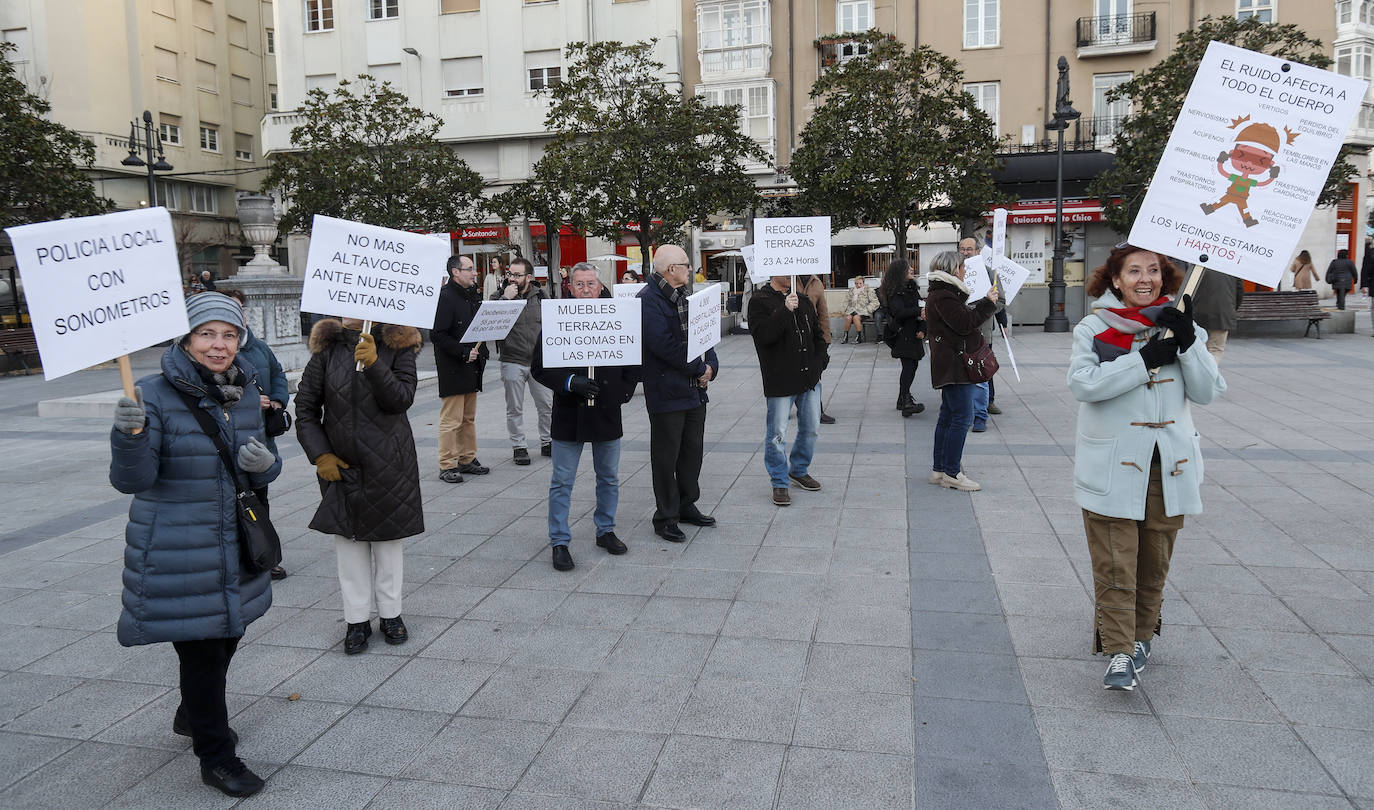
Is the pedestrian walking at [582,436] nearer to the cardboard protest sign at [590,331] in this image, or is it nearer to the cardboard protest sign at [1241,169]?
the cardboard protest sign at [590,331]

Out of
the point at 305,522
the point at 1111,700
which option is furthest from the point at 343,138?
the point at 1111,700

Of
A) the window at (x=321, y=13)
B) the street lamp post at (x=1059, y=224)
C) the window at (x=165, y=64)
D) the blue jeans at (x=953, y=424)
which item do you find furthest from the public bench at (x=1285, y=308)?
the window at (x=165, y=64)

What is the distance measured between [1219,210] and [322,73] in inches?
1556

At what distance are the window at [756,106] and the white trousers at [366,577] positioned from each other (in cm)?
3054

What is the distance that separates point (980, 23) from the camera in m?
32.3

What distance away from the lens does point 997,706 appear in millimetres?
3920

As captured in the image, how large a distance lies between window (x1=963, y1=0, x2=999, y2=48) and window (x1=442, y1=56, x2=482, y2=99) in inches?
694

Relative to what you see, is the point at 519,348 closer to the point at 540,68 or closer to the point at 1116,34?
the point at 1116,34

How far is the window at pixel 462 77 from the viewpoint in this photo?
120 ft

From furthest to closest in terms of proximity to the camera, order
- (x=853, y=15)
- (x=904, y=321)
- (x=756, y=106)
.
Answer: (x=756, y=106), (x=853, y=15), (x=904, y=321)

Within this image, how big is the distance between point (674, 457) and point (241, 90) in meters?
Result: 47.8

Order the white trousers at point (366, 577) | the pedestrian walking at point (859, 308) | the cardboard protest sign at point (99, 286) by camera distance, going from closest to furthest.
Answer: the cardboard protest sign at point (99, 286), the white trousers at point (366, 577), the pedestrian walking at point (859, 308)

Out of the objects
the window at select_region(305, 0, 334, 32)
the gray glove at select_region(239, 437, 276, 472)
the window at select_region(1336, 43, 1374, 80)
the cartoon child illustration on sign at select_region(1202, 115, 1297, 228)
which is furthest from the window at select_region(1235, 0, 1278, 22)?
the gray glove at select_region(239, 437, 276, 472)

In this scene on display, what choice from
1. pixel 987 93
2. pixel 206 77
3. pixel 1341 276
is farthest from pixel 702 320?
pixel 206 77
